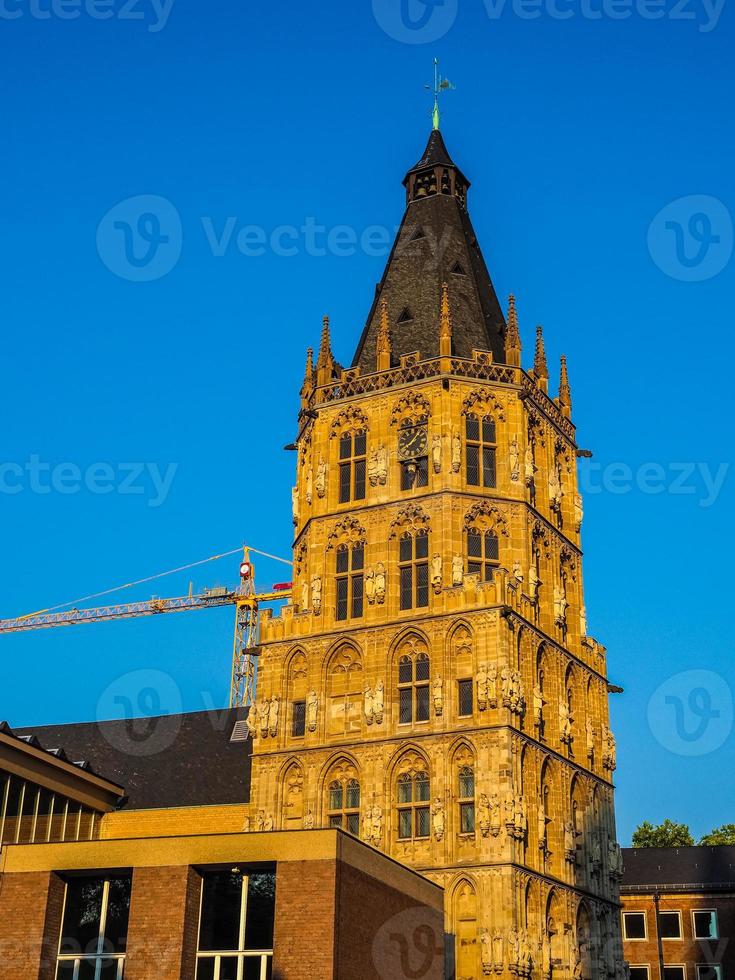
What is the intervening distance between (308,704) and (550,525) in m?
14.6

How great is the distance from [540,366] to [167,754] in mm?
27562

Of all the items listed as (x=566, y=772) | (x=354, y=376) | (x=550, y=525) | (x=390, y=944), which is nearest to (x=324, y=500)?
(x=354, y=376)

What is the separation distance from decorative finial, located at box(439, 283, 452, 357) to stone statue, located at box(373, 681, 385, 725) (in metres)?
16.3

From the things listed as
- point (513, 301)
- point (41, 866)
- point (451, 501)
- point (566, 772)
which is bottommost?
point (41, 866)

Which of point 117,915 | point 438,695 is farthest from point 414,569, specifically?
point 117,915

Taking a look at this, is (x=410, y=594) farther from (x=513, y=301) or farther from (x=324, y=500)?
(x=513, y=301)

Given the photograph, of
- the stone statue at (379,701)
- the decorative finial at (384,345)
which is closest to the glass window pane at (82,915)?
the stone statue at (379,701)

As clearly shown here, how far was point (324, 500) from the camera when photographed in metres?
65.7

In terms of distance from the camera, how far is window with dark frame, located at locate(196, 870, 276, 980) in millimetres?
39844

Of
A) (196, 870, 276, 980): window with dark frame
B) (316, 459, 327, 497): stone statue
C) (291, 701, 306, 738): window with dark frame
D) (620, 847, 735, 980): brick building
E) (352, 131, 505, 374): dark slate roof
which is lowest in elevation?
(196, 870, 276, 980): window with dark frame

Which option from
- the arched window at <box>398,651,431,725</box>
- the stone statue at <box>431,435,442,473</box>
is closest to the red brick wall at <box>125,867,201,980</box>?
the arched window at <box>398,651,431,725</box>

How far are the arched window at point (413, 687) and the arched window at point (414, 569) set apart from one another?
2.48 metres

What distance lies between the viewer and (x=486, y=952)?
53.5 meters

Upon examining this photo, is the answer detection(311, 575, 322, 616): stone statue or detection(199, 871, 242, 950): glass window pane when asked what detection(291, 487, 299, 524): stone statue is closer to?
detection(311, 575, 322, 616): stone statue
